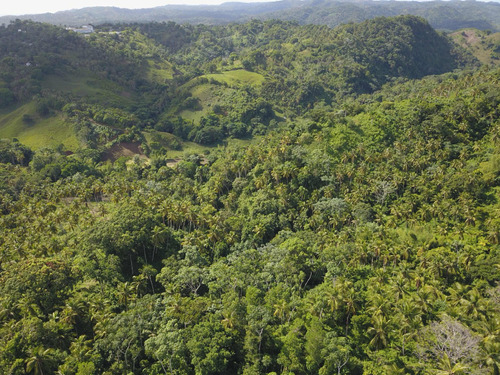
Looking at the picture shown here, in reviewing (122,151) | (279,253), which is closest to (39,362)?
(279,253)

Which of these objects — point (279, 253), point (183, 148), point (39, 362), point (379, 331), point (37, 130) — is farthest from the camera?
point (183, 148)

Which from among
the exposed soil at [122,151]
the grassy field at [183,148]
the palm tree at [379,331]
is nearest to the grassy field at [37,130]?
the exposed soil at [122,151]

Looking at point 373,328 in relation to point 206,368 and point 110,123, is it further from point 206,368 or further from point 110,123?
point 110,123

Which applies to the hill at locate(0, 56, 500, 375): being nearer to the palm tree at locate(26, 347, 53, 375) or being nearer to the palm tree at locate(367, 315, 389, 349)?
the palm tree at locate(26, 347, 53, 375)

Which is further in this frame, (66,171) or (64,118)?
(64,118)

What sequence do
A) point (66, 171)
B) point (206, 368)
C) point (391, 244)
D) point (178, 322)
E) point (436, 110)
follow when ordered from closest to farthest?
point (206, 368), point (178, 322), point (391, 244), point (436, 110), point (66, 171)

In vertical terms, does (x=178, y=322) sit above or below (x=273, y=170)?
below

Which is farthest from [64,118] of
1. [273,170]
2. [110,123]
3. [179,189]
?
[273,170]

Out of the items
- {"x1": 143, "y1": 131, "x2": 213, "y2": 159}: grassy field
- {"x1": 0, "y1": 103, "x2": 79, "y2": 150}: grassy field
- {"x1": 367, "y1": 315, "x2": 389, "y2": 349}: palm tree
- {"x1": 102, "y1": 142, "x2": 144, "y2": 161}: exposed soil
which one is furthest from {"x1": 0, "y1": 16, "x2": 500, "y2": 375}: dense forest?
{"x1": 143, "y1": 131, "x2": 213, "y2": 159}: grassy field

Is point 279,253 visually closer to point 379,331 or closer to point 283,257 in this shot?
point 283,257
